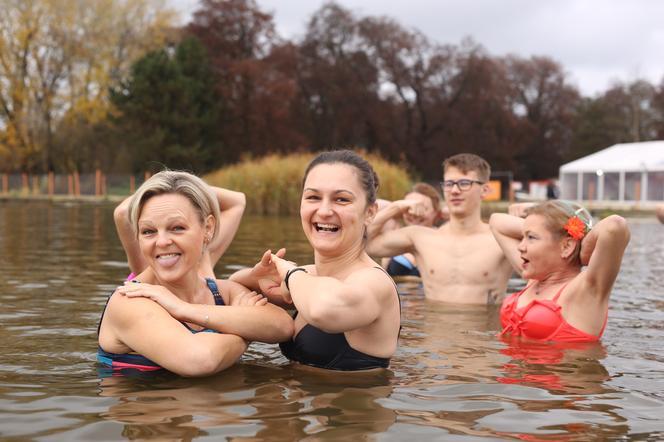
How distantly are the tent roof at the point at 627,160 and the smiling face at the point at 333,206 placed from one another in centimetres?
3691

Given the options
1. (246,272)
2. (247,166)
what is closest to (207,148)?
(247,166)

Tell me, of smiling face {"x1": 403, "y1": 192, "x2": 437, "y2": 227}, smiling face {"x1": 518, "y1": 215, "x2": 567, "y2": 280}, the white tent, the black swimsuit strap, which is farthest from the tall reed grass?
the black swimsuit strap

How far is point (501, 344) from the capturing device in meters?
5.94

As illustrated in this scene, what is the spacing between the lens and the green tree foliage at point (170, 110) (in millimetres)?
46500

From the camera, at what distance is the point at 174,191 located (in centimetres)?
425

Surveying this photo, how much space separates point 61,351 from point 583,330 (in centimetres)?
363

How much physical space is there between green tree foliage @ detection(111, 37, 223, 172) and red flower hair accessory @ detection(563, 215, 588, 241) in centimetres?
4145

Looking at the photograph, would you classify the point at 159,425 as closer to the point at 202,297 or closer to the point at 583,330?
the point at 202,297

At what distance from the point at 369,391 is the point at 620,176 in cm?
3796

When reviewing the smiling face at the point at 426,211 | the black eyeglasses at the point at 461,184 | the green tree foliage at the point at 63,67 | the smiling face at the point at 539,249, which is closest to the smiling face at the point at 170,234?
the smiling face at the point at 539,249

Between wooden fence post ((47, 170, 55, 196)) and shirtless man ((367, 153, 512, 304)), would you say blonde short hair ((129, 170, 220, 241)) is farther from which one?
wooden fence post ((47, 170, 55, 196))

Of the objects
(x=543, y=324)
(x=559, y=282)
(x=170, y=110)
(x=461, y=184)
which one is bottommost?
(x=543, y=324)

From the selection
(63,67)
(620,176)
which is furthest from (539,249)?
(63,67)

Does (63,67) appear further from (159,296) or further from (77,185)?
(159,296)
